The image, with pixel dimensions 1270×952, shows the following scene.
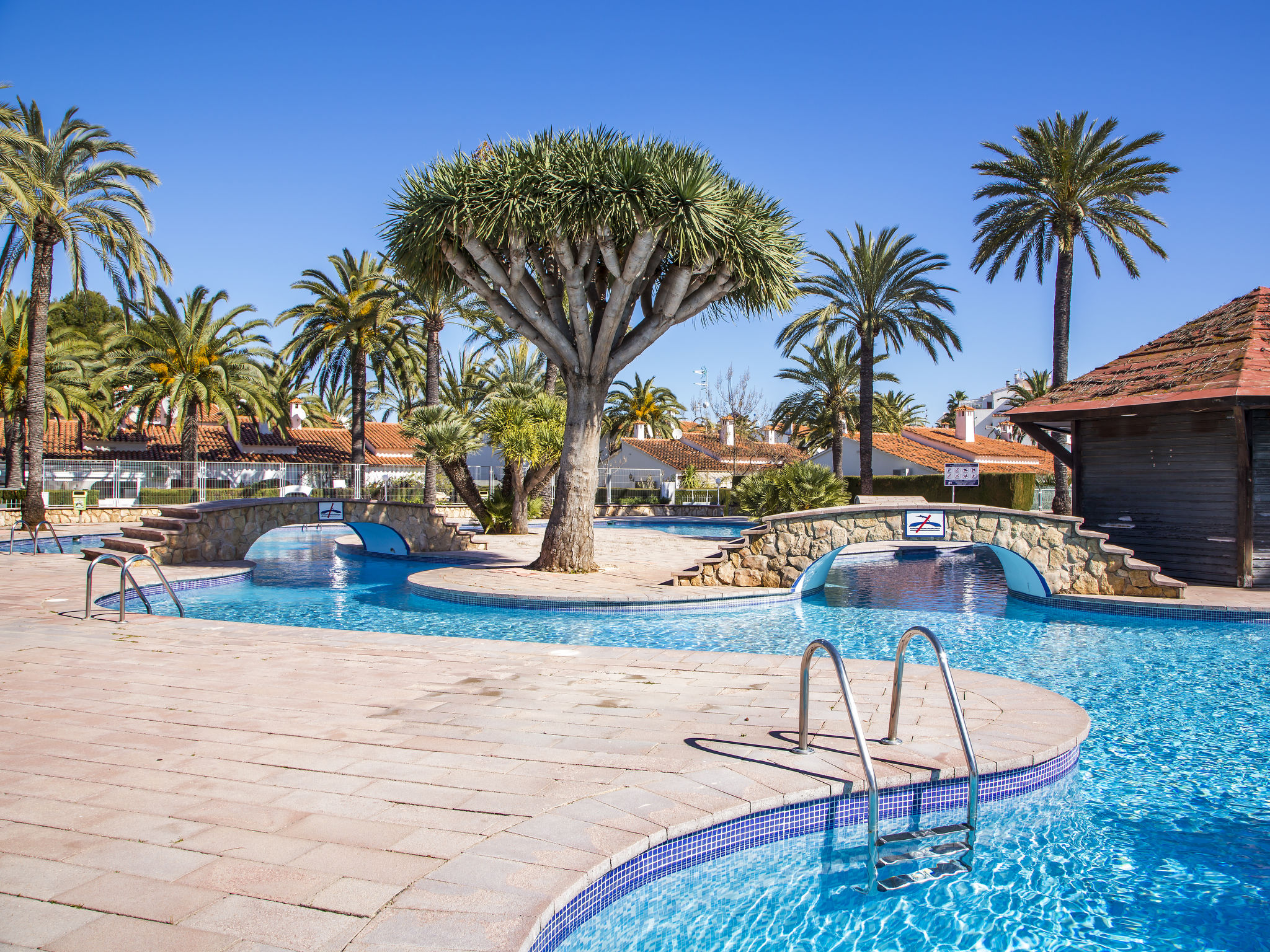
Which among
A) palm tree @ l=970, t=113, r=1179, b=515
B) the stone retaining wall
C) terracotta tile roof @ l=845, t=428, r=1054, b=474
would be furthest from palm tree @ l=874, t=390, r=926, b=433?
the stone retaining wall

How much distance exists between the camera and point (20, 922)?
3.14m

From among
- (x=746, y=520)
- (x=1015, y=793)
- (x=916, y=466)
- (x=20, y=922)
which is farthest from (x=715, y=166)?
(x=916, y=466)

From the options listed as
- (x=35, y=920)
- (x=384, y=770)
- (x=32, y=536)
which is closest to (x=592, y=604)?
(x=384, y=770)

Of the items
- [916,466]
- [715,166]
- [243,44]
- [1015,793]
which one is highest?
[243,44]

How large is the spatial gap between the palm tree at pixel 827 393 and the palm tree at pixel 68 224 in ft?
84.9

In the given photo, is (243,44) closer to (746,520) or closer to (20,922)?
(20,922)

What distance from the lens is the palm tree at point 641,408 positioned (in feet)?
161

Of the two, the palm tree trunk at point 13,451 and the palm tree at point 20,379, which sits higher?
the palm tree at point 20,379

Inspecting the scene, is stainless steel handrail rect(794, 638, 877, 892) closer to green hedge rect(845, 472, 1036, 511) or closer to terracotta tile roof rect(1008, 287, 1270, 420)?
terracotta tile roof rect(1008, 287, 1270, 420)

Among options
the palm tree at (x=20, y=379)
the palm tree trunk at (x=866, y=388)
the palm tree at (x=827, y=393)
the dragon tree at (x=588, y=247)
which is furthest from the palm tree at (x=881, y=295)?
the palm tree at (x=20, y=379)

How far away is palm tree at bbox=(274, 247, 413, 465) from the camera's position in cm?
3266

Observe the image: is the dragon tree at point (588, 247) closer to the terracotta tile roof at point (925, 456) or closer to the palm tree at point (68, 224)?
the palm tree at point (68, 224)

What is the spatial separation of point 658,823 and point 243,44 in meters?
13.6

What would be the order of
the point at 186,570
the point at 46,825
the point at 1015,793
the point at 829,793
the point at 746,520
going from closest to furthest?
1. the point at 46,825
2. the point at 829,793
3. the point at 1015,793
4. the point at 186,570
5. the point at 746,520
